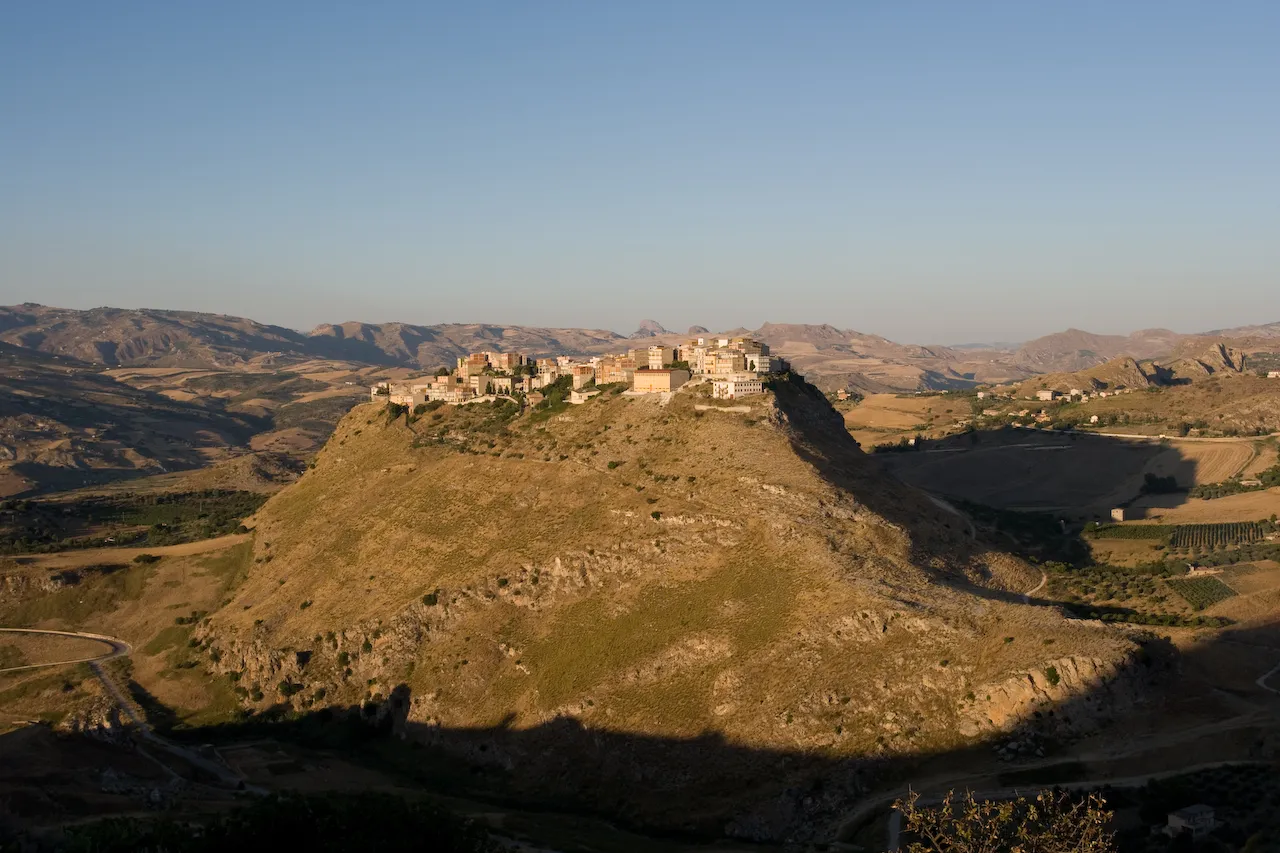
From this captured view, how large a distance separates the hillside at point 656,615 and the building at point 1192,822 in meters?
11.5

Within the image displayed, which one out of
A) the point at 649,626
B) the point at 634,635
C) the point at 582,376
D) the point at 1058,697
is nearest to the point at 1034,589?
the point at 1058,697

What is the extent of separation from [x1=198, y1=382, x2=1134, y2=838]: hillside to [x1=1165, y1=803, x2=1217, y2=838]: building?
37.9 feet

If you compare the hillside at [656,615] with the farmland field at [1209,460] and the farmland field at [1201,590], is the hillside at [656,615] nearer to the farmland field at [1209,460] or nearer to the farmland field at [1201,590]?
the farmland field at [1201,590]

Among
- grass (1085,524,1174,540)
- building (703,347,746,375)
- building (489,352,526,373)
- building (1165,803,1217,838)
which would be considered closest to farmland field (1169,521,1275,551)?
grass (1085,524,1174,540)

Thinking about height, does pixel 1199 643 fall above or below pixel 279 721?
above

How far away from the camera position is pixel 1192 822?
166 feet

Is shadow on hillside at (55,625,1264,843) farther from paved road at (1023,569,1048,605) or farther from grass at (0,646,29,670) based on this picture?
grass at (0,646,29,670)

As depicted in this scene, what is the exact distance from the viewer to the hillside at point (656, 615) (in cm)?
6519

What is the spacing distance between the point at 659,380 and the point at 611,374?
989cm

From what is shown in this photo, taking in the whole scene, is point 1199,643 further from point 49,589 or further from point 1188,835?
point 49,589

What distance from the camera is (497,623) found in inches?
3248

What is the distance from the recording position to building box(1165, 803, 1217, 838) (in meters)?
50.4

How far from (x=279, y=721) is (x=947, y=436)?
136 metres

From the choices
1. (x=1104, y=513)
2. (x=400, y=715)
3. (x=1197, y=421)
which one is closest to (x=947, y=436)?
(x=1197, y=421)
